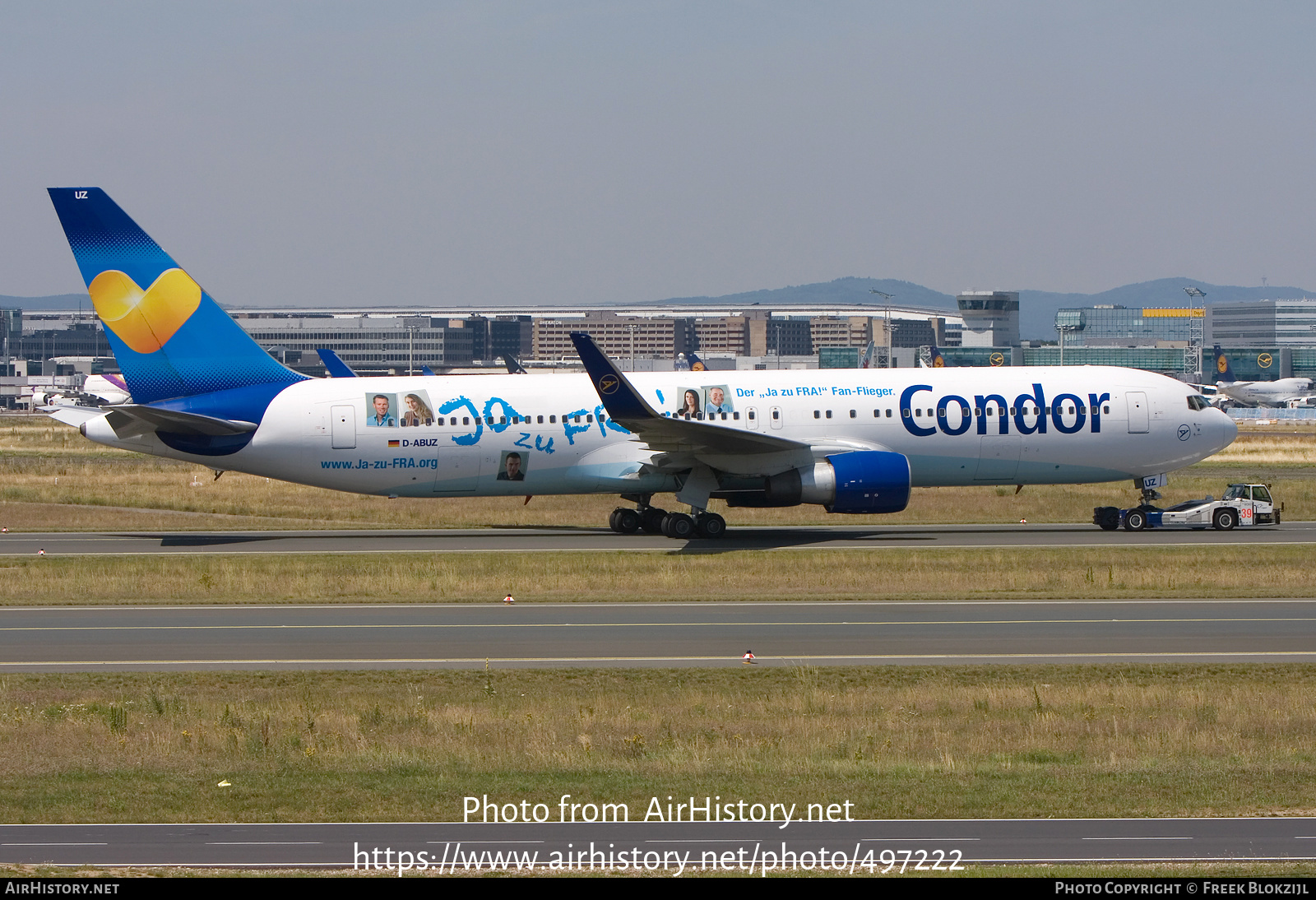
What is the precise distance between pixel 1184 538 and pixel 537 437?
756 inches

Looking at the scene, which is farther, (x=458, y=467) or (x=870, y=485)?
(x=458, y=467)

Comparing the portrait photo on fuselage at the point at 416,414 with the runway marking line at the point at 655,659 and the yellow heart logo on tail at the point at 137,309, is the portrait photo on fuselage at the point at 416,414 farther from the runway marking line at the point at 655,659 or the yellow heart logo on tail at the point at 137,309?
the runway marking line at the point at 655,659

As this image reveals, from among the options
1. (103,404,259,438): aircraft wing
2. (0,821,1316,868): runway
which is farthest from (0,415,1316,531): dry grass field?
(0,821,1316,868): runway

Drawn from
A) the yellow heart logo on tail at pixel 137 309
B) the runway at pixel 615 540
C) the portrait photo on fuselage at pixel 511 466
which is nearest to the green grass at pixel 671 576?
the runway at pixel 615 540

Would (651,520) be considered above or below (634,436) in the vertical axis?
below

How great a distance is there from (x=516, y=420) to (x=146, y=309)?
1167 cm

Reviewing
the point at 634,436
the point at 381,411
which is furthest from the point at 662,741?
the point at 381,411

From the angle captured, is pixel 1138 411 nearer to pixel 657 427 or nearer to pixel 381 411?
pixel 657 427

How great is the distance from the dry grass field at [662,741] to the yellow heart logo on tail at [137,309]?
1999cm

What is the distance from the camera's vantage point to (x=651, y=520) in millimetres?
42094

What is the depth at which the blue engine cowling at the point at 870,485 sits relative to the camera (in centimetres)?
3806

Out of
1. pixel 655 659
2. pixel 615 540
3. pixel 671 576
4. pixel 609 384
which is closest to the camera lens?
pixel 655 659

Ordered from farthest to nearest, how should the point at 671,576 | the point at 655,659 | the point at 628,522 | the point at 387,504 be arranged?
the point at 387,504 < the point at 628,522 < the point at 671,576 < the point at 655,659
